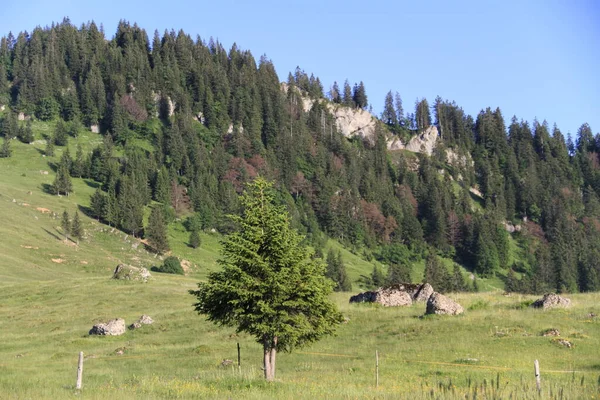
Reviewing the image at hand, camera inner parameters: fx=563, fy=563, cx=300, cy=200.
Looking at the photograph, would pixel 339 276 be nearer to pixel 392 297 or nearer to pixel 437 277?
pixel 437 277

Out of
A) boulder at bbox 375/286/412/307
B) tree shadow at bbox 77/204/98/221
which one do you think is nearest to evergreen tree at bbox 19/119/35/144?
tree shadow at bbox 77/204/98/221

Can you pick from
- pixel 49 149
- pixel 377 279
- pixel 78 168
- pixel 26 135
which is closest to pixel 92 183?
pixel 78 168

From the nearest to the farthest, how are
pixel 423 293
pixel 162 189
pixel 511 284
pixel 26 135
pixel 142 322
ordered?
pixel 142 322 → pixel 423 293 → pixel 511 284 → pixel 162 189 → pixel 26 135

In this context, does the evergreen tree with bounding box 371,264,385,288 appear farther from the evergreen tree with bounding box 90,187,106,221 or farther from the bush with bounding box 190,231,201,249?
the evergreen tree with bounding box 90,187,106,221

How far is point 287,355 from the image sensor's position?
113 feet

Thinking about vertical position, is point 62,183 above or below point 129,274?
above

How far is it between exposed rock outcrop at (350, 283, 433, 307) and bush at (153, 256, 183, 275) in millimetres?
68885

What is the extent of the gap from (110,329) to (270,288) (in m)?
24.6

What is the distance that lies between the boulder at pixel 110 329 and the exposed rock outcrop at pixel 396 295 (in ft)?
65.1

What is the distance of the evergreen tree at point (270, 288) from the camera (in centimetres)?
2419

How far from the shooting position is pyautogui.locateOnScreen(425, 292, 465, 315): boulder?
133 feet

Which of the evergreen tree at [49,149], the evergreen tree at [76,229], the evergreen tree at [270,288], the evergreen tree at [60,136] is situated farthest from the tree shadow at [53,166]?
the evergreen tree at [270,288]

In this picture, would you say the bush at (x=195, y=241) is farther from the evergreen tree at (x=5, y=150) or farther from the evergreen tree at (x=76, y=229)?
the evergreen tree at (x=5, y=150)

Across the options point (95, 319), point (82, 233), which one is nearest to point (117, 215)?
point (82, 233)
